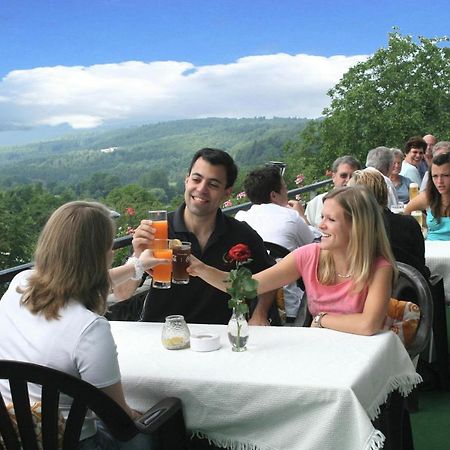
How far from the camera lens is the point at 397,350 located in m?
1.91

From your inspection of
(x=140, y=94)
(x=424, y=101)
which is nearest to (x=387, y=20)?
(x=140, y=94)

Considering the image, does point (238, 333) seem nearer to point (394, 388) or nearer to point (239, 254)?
point (239, 254)

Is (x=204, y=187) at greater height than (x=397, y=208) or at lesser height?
greater

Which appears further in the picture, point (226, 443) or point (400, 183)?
point (400, 183)

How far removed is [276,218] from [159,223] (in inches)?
56.4

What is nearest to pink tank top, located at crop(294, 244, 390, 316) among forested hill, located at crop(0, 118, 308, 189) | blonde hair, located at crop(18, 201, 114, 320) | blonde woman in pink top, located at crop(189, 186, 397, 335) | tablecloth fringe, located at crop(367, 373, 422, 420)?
blonde woman in pink top, located at crop(189, 186, 397, 335)

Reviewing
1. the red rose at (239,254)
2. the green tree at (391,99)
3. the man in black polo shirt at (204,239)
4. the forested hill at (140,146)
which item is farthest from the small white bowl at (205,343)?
the green tree at (391,99)

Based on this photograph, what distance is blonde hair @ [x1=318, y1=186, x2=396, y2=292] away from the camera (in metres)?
2.12

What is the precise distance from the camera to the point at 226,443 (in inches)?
67.2

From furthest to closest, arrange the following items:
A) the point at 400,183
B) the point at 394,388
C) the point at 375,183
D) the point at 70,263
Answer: the point at 400,183
the point at 375,183
the point at 394,388
the point at 70,263

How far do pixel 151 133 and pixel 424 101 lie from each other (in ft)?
41.6

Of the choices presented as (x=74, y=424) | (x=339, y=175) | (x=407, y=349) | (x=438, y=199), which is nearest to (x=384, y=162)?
(x=339, y=175)

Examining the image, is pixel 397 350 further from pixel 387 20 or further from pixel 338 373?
pixel 387 20

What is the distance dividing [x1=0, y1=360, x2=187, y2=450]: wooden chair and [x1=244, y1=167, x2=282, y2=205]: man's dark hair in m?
2.26
